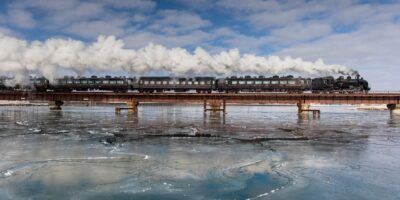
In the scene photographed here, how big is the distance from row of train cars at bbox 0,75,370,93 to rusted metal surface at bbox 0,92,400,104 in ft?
3.73

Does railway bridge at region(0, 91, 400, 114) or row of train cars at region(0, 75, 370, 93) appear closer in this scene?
railway bridge at region(0, 91, 400, 114)

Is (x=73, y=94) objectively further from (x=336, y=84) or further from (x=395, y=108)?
(x=395, y=108)

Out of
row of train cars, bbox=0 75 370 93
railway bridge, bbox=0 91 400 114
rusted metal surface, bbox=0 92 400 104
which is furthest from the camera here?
row of train cars, bbox=0 75 370 93

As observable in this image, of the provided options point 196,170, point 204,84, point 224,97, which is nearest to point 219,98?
point 224,97

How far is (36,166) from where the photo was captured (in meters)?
11.2

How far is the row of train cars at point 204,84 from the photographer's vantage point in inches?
2048

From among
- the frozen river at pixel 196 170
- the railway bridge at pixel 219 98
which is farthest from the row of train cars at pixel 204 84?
the frozen river at pixel 196 170

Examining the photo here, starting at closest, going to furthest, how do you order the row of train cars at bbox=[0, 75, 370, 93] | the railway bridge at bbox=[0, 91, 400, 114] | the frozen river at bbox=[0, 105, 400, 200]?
the frozen river at bbox=[0, 105, 400, 200] < the railway bridge at bbox=[0, 91, 400, 114] < the row of train cars at bbox=[0, 75, 370, 93]

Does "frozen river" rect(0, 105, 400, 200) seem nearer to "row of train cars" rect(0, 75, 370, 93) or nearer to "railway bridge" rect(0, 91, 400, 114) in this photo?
"railway bridge" rect(0, 91, 400, 114)

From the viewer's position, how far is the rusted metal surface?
50500 millimetres

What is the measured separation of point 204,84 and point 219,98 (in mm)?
2793

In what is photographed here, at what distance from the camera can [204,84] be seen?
53.6 meters

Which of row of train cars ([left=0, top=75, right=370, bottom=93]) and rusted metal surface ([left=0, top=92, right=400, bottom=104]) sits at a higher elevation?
row of train cars ([left=0, top=75, right=370, bottom=93])

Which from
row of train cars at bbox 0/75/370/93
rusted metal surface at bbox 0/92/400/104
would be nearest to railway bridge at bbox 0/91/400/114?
rusted metal surface at bbox 0/92/400/104
